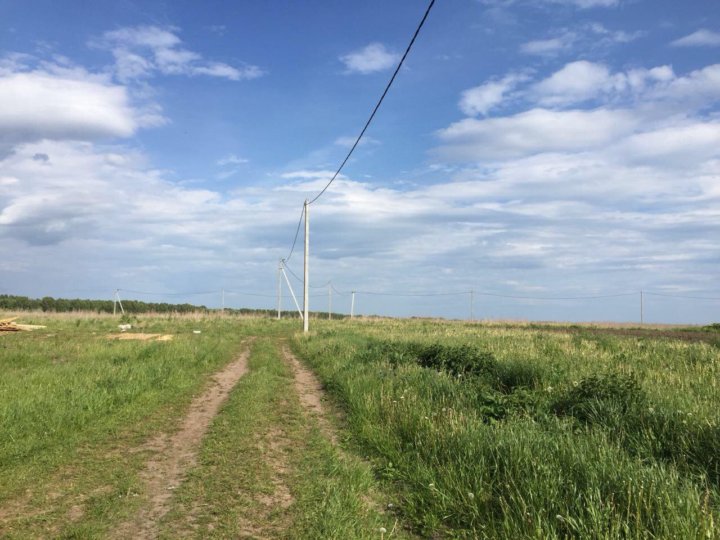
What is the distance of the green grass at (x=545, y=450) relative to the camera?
13.2ft

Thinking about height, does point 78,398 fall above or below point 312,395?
above

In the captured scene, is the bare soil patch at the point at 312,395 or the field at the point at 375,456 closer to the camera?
the field at the point at 375,456

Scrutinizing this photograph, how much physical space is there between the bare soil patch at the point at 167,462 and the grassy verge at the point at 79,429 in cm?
19

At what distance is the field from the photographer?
4414 mm

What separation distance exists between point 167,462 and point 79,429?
2.56 metres

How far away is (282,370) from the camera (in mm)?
15398

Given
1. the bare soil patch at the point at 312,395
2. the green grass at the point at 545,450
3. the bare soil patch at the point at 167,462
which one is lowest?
the bare soil patch at the point at 167,462

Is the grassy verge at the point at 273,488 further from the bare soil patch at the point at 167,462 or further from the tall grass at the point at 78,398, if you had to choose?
the tall grass at the point at 78,398

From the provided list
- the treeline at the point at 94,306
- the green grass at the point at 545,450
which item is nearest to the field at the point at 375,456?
the green grass at the point at 545,450

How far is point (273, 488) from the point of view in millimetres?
5715

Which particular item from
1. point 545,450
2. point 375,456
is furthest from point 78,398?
point 545,450

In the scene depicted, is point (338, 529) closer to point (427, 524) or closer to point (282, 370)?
point (427, 524)

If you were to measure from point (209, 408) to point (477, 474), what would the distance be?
676cm

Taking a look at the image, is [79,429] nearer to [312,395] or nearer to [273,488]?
[273,488]
